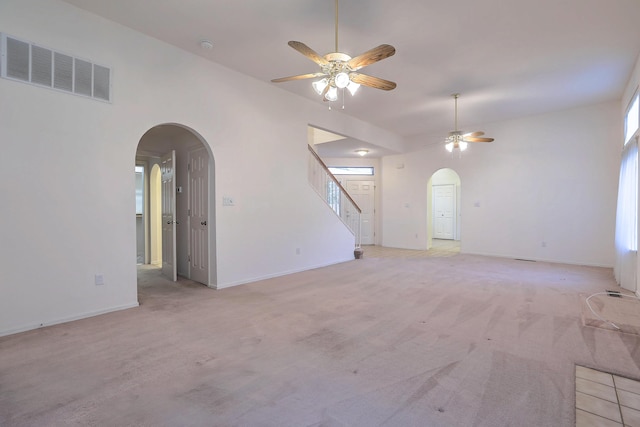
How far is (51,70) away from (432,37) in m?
4.29

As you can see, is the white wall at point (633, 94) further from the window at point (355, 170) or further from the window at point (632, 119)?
the window at point (355, 170)

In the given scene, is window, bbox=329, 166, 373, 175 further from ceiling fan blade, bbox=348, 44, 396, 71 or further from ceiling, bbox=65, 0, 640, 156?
ceiling fan blade, bbox=348, 44, 396, 71

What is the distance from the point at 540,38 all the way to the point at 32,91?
19.0ft

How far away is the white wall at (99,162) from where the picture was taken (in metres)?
2.95

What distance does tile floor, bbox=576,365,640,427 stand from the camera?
1746 millimetres

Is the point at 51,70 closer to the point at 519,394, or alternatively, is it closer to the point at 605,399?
the point at 519,394

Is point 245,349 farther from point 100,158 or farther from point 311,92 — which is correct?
point 311,92

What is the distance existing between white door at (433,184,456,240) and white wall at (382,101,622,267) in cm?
385

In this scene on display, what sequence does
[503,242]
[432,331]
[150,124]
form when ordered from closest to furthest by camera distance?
[432,331] → [150,124] → [503,242]

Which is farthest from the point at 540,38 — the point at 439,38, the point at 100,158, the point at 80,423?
the point at 80,423

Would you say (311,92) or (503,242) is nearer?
(311,92)

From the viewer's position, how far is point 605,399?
1943 mm

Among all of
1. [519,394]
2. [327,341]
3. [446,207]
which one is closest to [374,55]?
[327,341]

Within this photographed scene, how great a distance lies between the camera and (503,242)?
7621 millimetres
